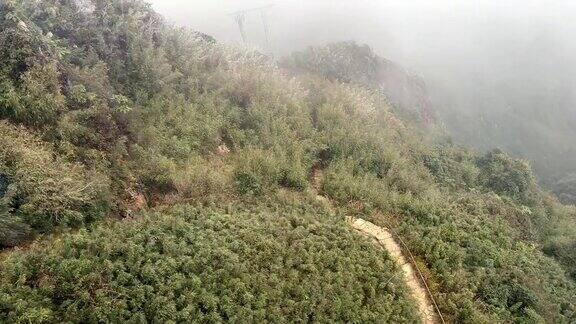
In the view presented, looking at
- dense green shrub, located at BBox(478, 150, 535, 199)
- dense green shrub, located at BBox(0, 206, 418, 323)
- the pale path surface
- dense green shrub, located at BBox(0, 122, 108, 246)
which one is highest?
dense green shrub, located at BBox(0, 122, 108, 246)

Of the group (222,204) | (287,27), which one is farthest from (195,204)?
(287,27)

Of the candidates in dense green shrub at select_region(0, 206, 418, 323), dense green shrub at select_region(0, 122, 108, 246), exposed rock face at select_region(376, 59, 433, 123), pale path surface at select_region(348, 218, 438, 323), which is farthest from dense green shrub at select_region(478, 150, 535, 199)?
dense green shrub at select_region(0, 122, 108, 246)

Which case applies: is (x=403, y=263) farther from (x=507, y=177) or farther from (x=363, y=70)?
(x=363, y=70)

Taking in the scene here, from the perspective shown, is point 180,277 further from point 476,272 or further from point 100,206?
point 476,272

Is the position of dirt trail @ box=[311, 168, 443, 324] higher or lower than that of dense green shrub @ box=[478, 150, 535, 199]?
higher

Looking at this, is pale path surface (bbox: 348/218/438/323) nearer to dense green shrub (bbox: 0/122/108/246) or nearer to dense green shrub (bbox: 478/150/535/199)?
dense green shrub (bbox: 0/122/108/246)

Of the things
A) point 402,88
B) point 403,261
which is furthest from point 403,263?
point 402,88
